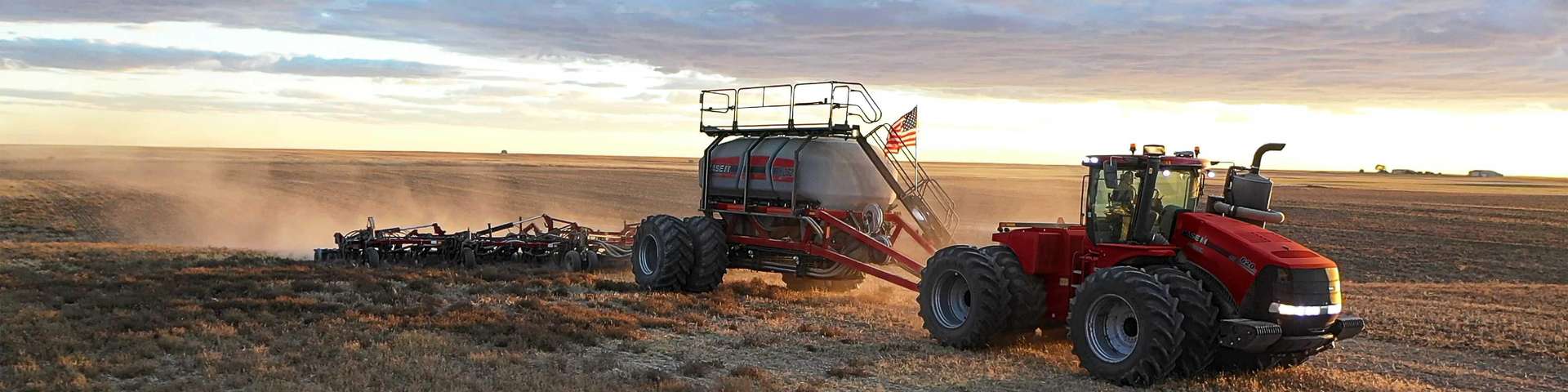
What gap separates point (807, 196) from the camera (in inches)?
746

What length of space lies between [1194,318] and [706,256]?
996cm

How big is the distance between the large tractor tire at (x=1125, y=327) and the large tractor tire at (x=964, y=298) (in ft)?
3.34

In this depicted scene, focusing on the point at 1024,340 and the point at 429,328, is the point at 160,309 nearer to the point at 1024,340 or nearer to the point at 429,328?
the point at 429,328

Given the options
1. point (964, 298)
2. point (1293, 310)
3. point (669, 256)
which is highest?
point (1293, 310)

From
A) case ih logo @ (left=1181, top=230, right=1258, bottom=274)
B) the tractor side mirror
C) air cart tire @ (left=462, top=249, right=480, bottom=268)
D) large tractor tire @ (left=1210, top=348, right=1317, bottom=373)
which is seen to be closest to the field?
large tractor tire @ (left=1210, top=348, right=1317, bottom=373)

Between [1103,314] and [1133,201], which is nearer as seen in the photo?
[1103,314]

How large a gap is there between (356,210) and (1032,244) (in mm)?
44782

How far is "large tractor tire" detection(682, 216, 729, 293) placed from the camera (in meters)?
19.9

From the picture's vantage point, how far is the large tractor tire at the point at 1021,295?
44.1ft

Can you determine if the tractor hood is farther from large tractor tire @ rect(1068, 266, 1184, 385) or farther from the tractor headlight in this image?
large tractor tire @ rect(1068, 266, 1184, 385)

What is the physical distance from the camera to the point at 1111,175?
12805 mm

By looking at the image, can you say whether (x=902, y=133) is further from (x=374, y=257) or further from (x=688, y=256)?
(x=374, y=257)

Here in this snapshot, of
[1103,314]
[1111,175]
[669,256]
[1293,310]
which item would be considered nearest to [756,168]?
[669,256]

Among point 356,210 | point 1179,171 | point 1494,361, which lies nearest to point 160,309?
point 1179,171
